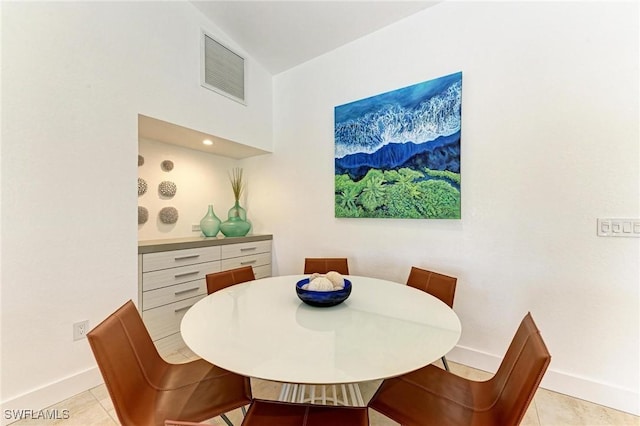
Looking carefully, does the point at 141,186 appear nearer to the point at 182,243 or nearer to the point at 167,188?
the point at 167,188

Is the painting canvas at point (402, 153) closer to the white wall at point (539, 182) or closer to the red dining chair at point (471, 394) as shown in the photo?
the white wall at point (539, 182)

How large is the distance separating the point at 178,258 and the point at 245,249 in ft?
2.41

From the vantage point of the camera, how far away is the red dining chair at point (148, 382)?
0.93m

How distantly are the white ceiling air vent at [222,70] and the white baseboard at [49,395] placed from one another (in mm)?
2390

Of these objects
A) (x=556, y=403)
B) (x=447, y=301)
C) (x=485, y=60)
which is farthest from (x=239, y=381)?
(x=485, y=60)

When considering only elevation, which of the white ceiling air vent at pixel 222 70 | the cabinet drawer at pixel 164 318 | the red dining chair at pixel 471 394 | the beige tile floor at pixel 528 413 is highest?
the white ceiling air vent at pixel 222 70

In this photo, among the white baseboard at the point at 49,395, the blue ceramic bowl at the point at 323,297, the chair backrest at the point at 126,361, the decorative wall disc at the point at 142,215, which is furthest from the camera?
the decorative wall disc at the point at 142,215

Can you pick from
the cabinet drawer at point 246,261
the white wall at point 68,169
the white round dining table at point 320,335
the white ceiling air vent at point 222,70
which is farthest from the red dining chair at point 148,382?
the white ceiling air vent at point 222,70

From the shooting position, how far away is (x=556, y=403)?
1658 mm

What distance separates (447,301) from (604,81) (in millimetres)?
1649

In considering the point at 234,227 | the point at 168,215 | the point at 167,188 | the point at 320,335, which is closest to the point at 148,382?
the point at 320,335

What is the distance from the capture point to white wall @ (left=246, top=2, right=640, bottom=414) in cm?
161

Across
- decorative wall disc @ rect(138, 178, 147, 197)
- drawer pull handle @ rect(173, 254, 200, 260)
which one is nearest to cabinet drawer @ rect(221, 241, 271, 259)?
drawer pull handle @ rect(173, 254, 200, 260)

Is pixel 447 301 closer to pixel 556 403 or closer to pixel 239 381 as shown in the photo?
pixel 556 403
